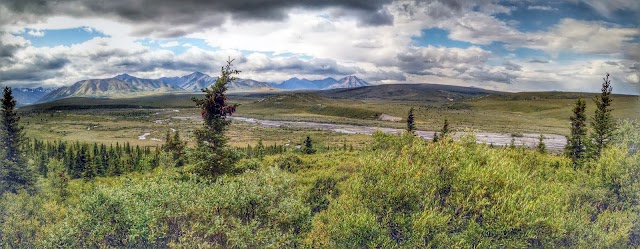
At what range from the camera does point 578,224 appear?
91.1 feet

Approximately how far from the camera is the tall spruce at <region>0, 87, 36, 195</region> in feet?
188

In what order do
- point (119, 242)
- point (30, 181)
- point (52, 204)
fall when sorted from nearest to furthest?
1. point (119, 242)
2. point (52, 204)
3. point (30, 181)

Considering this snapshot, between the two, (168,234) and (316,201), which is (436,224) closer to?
(168,234)

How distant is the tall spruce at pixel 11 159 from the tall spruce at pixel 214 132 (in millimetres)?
37584

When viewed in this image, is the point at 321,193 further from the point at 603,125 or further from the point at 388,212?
the point at 603,125

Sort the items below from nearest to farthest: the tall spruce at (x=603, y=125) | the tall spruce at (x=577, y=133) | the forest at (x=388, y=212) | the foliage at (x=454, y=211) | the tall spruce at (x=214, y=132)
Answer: the foliage at (x=454, y=211), the forest at (x=388, y=212), the tall spruce at (x=214, y=132), the tall spruce at (x=603, y=125), the tall spruce at (x=577, y=133)

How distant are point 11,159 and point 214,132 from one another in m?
42.5

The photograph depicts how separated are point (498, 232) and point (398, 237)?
22.1ft

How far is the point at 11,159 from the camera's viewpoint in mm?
59344

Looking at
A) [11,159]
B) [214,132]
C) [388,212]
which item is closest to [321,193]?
[214,132]

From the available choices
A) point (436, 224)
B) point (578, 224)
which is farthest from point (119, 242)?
point (578, 224)

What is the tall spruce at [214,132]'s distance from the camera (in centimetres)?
3881

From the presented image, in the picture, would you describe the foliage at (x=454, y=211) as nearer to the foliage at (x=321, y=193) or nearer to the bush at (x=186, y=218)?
the bush at (x=186, y=218)

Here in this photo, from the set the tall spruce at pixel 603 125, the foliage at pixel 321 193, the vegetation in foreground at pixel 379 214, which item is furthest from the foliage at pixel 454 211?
the tall spruce at pixel 603 125
